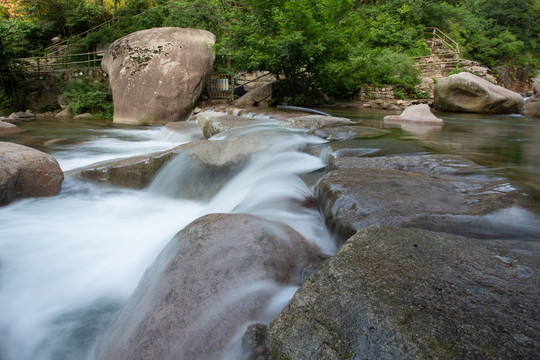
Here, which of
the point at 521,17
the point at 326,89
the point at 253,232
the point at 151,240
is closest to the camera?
the point at 253,232

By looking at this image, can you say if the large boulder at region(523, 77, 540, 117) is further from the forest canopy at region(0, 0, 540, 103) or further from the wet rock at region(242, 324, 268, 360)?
the wet rock at region(242, 324, 268, 360)

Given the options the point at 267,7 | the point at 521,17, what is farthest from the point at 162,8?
the point at 521,17

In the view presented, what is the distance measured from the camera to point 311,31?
9.34m

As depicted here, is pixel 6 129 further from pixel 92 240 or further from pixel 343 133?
pixel 343 133

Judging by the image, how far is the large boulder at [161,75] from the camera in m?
10.6

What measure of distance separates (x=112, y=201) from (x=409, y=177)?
10.4ft

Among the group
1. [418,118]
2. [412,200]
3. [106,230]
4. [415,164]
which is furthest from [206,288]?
[418,118]

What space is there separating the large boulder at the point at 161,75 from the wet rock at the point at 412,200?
8765 mm

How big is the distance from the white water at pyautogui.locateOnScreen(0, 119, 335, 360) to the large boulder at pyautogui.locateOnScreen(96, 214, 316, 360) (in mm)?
158

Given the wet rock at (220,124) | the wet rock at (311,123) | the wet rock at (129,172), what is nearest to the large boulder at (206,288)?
the wet rock at (129,172)

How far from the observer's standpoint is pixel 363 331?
1.11 m

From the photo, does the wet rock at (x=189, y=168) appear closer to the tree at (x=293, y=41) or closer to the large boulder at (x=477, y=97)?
the tree at (x=293, y=41)

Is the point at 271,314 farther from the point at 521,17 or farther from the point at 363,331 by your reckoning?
the point at 521,17

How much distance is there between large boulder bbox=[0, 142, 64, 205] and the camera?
361cm
